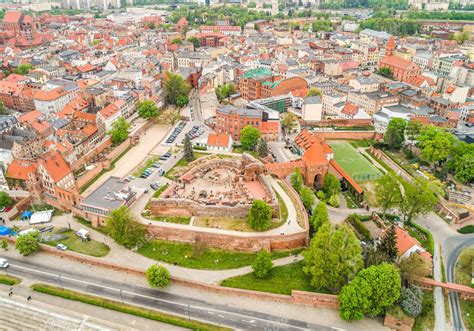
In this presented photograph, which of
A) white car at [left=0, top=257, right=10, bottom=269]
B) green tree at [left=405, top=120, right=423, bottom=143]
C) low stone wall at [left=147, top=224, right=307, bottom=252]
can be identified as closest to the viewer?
white car at [left=0, top=257, right=10, bottom=269]

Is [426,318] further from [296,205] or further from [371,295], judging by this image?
[296,205]

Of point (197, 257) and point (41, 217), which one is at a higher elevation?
point (41, 217)

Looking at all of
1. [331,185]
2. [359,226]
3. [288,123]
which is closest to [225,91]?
[288,123]

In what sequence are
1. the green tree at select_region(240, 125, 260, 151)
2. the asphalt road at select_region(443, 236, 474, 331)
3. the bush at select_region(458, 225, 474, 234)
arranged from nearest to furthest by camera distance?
the asphalt road at select_region(443, 236, 474, 331) < the bush at select_region(458, 225, 474, 234) < the green tree at select_region(240, 125, 260, 151)

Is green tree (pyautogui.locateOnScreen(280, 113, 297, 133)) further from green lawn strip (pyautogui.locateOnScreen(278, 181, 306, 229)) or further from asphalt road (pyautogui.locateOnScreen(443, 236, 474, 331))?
asphalt road (pyautogui.locateOnScreen(443, 236, 474, 331))

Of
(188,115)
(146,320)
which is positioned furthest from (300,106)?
(146,320)

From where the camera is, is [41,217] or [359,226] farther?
[41,217]

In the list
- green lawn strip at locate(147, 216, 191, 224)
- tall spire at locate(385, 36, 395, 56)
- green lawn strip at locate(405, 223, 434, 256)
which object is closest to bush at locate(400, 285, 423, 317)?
green lawn strip at locate(405, 223, 434, 256)

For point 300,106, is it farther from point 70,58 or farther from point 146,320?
point 70,58
